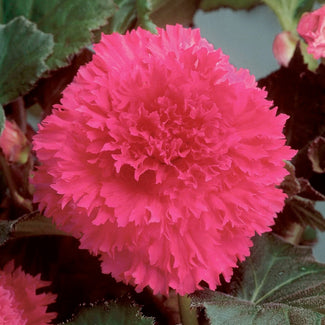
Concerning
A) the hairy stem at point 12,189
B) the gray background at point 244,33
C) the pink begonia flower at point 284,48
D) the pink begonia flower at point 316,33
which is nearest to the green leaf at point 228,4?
the gray background at point 244,33

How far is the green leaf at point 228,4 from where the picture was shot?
786 millimetres

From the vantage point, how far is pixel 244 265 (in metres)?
0.56

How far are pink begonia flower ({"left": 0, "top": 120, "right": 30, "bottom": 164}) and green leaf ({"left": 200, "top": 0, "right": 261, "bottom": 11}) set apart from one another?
13.1 inches

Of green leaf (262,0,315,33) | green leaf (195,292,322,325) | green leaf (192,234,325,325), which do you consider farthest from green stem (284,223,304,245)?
green leaf (262,0,315,33)

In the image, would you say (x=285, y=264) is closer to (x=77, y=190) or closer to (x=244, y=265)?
(x=244, y=265)

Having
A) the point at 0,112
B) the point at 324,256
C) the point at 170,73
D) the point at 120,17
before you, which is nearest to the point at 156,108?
the point at 170,73

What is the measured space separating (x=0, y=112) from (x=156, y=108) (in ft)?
0.68

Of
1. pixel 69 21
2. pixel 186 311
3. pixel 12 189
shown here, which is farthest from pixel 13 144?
pixel 186 311

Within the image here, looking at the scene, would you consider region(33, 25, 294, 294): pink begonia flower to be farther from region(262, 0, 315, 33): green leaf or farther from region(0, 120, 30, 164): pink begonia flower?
region(262, 0, 315, 33): green leaf

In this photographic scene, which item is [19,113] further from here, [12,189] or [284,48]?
[284,48]

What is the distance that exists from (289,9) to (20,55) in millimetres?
373

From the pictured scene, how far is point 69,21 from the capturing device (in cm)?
62

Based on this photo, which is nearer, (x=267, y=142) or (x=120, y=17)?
(x=267, y=142)

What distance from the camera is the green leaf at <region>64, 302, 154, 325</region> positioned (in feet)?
1.55
